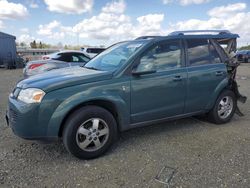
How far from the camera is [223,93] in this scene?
15.7ft

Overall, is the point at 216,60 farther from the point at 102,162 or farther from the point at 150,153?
the point at 102,162

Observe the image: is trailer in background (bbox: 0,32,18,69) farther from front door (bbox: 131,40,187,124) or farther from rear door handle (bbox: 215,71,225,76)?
rear door handle (bbox: 215,71,225,76)

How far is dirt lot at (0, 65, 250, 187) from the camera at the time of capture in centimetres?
292

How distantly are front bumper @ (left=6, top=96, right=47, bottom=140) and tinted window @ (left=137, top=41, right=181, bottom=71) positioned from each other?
1592mm

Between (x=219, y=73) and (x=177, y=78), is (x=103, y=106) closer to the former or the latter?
(x=177, y=78)

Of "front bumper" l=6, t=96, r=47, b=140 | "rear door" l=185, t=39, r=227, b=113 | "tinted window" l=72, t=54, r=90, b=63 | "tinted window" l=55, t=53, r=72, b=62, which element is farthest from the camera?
"tinted window" l=72, t=54, r=90, b=63

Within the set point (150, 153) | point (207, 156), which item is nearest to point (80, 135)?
point (150, 153)

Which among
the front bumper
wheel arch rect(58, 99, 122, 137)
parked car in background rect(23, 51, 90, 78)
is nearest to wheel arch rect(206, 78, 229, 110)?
wheel arch rect(58, 99, 122, 137)

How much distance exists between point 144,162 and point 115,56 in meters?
1.83

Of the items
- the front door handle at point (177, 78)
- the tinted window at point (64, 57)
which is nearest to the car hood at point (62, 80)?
the front door handle at point (177, 78)

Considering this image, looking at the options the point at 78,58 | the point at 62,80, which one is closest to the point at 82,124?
the point at 62,80

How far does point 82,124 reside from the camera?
335cm

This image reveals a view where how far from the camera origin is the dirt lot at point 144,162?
2924mm

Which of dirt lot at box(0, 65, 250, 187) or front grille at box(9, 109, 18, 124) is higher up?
front grille at box(9, 109, 18, 124)
